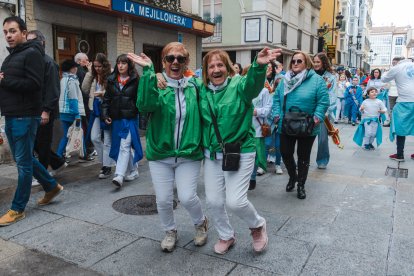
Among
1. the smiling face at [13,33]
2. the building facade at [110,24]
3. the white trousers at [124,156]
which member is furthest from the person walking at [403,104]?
the smiling face at [13,33]

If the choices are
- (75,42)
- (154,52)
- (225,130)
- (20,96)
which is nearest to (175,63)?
(225,130)

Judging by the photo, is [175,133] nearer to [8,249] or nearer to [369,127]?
[8,249]

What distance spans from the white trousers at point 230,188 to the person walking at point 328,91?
3456 millimetres

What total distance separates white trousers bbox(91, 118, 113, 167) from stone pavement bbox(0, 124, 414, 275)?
400mm

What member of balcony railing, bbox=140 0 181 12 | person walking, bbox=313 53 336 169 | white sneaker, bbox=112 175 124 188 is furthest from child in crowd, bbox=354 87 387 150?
balcony railing, bbox=140 0 181 12

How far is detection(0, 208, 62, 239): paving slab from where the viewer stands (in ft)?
12.4

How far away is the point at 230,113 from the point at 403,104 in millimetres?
5445

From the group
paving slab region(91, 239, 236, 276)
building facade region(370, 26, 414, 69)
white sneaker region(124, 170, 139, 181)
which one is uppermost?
building facade region(370, 26, 414, 69)

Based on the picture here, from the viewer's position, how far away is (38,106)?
4.11 meters

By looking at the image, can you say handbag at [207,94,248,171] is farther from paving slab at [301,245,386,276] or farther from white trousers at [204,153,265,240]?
paving slab at [301,245,386,276]

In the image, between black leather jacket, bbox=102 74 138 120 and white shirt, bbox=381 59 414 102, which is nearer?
black leather jacket, bbox=102 74 138 120

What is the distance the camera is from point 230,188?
3.09m

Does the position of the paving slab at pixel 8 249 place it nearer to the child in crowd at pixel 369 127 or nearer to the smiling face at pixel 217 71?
the smiling face at pixel 217 71

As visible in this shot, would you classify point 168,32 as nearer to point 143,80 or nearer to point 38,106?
point 38,106
